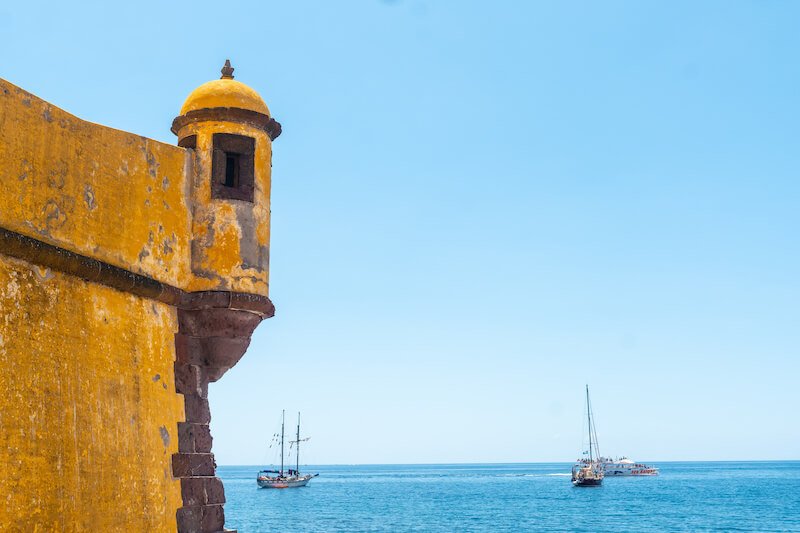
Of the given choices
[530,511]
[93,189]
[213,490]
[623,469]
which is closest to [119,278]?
[93,189]

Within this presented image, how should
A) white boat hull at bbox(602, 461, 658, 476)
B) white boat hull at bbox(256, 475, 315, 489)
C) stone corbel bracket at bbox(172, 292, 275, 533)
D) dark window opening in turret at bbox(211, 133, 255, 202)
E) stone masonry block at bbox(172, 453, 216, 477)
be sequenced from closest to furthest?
1. stone masonry block at bbox(172, 453, 216, 477)
2. stone corbel bracket at bbox(172, 292, 275, 533)
3. dark window opening in turret at bbox(211, 133, 255, 202)
4. white boat hull at bbox(256, 475, 315, 489)
5. white boat hull at bbox(602, 461, 658, 476)

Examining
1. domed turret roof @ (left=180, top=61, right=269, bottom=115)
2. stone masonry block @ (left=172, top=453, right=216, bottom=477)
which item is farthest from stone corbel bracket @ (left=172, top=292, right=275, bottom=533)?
domed turret roof @ (left=180, top=61, right=269, bottom=115)

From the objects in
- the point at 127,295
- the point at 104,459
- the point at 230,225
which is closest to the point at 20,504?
the point at 104,459

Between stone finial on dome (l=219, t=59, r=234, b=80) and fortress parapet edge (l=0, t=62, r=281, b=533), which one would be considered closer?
fortress parapet edge (l=0, t=62, r=281, b=533)

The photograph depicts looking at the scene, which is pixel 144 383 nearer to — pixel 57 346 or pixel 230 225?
pixel 57 346

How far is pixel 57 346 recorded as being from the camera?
625 cm

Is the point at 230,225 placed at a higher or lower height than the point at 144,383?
higher

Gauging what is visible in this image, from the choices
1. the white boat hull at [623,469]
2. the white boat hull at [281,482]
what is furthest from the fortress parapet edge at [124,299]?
the white boat hull at [623,469]

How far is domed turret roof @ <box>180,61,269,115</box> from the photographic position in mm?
8594

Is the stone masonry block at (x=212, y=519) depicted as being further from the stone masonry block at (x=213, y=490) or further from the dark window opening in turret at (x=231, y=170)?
the dark window opening in turret at (x=231, y=170)

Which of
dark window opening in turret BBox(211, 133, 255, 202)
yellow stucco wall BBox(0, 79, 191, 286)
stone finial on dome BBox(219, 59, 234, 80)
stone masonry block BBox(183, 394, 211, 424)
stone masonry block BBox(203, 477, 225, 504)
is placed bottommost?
stone masonry block BBox(203, 477, 225, 504)

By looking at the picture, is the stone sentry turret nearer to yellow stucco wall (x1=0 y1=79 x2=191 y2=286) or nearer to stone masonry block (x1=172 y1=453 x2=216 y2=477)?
stone masonry block (x1=172 y1=453 x2=216 y2=477)

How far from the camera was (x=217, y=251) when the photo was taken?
8.28m

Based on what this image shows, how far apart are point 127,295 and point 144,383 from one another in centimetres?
74
